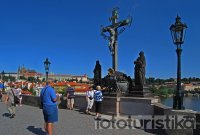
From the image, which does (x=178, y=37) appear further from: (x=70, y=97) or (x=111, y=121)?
(x=70, y=97)

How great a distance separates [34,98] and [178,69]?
13.9 m

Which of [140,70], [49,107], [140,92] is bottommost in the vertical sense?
[49,107]

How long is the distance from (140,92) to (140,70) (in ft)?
2.90

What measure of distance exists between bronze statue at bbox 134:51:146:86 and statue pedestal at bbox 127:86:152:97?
7.3 inches

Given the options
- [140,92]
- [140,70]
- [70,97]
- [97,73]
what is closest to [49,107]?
[140,92]

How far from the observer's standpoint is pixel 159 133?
31.1 ft

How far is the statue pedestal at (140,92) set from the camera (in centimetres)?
1352

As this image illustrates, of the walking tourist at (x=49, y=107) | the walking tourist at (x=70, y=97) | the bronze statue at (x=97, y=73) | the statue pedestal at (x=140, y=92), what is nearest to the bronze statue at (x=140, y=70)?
the statue pedestal at (x=140, y=92)

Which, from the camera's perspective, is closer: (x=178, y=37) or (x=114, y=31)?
(x=178, y=37)

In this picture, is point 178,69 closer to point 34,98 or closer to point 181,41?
point 181,41

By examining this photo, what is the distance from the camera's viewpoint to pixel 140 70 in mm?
13859

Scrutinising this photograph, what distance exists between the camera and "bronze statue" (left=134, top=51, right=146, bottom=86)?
1380 cm

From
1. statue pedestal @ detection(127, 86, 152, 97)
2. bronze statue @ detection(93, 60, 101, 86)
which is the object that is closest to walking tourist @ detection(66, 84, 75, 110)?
bronze statue @ detection(93, 60, 101, 86)

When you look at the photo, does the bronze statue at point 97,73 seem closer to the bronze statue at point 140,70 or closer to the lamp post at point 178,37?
the bronze statue at point 140,70
